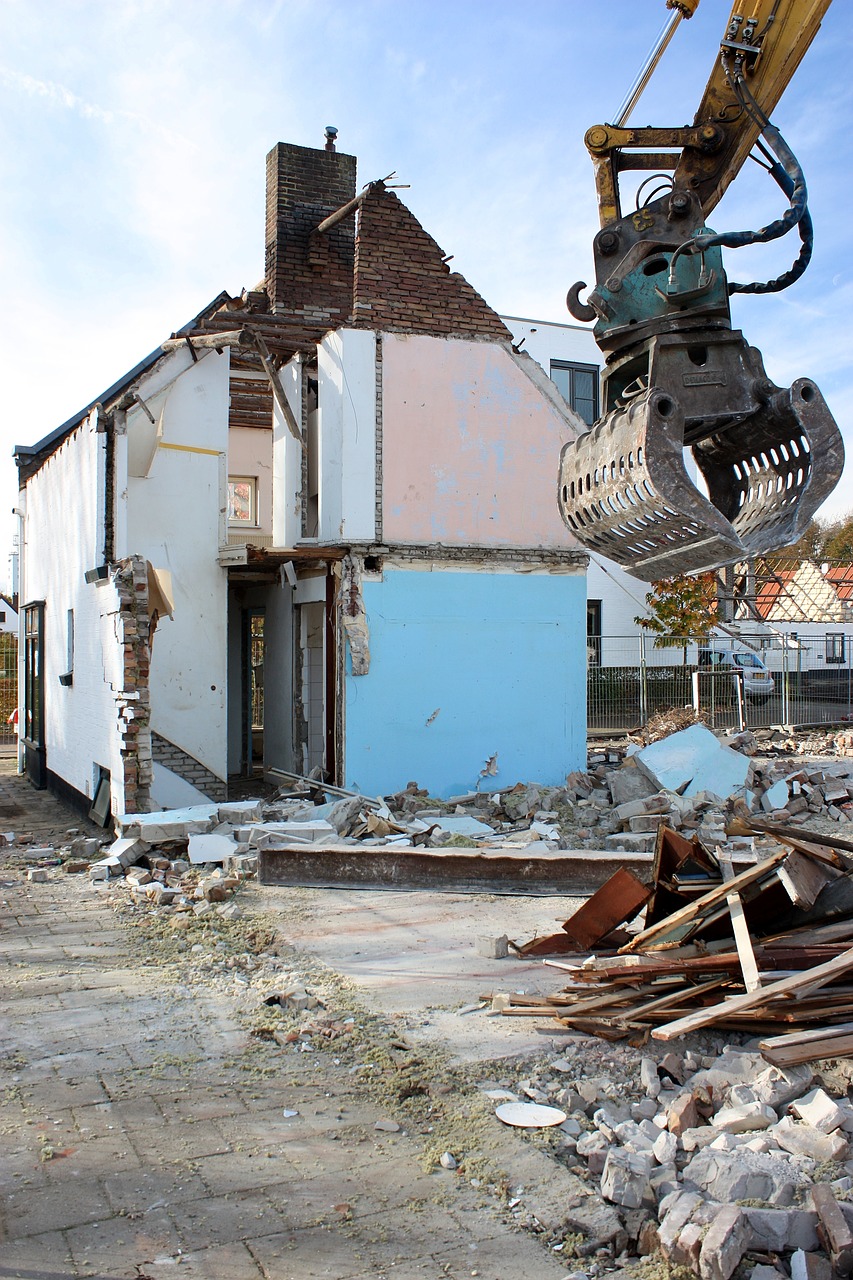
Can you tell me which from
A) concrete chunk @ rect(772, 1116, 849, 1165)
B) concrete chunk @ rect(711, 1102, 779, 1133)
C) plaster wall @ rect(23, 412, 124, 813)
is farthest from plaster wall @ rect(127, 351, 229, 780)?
concrete chunk @ rect(772, 1116, 849, 1165)

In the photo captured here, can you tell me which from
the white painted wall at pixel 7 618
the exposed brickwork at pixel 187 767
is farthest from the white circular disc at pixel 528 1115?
the white painted wall at pixel 7 618

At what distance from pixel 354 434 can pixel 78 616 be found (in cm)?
446

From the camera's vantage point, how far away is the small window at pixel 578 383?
30.8 metres

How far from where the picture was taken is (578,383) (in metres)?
31.1

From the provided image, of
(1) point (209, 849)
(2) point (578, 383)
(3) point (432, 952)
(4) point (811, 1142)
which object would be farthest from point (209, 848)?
(2) point (578, 383)

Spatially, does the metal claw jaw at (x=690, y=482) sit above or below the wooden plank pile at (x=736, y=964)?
above

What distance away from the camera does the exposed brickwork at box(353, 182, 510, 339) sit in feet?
46.4

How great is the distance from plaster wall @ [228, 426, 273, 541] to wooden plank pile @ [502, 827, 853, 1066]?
41.4 feet

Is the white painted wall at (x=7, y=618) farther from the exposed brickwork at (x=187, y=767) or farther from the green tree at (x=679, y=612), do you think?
the exposed brickwork at (x=187, y=767)

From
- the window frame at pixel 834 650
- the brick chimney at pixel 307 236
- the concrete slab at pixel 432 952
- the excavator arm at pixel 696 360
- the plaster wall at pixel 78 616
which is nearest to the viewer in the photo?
the excavator arm at pixel 696 360

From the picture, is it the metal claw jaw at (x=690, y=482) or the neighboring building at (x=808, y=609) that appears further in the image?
the neighboring building at (x=808, y=609)

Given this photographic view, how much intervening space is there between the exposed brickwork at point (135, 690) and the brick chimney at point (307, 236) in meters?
6.99

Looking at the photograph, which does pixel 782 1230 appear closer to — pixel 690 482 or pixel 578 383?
pixel 690 482

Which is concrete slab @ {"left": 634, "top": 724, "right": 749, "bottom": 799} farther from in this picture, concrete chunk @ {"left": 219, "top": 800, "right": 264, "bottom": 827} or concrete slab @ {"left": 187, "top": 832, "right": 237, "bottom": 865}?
concrete slab @ {"left": 187, "top": 832, "right": 237, "bottom": 865}
